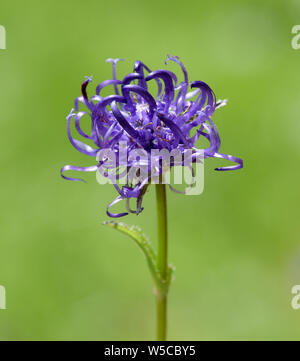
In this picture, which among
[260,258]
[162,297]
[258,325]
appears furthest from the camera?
[260,258]

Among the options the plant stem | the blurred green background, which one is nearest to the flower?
the plant stem

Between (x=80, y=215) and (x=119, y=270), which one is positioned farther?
(x=80, y=215)

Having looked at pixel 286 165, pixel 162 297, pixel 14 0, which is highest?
pixel 14 0

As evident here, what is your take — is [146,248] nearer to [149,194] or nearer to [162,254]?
[162,254]

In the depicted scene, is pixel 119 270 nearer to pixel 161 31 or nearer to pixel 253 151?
pixel 253 151

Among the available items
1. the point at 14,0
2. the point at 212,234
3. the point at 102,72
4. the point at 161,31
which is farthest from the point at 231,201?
the point at 14,0

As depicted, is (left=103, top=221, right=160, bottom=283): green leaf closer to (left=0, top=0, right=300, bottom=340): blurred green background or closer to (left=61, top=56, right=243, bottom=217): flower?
(left=61, top=56, right=243, bottom=217): flower
